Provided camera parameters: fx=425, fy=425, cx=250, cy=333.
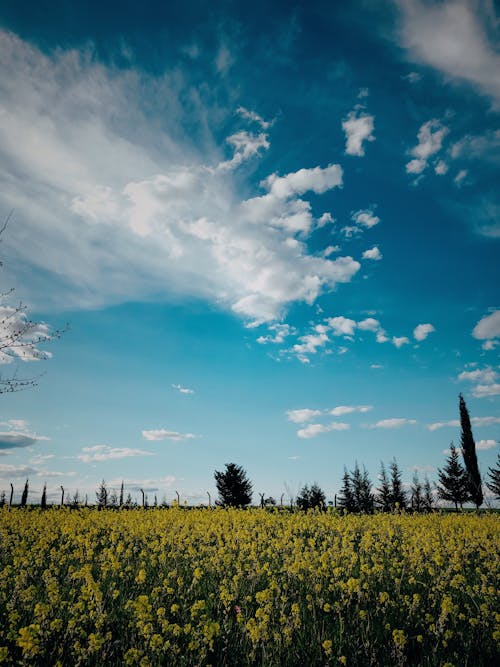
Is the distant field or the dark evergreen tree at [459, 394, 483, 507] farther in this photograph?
the dark evergreen tree at [459, 394, 483, 507]

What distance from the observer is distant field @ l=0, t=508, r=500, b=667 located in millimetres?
4934

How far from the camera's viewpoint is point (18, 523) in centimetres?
1502

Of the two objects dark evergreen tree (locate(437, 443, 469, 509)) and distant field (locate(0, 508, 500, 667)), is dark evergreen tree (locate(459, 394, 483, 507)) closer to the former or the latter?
dark evergreen tree (locate(437, 443, 469, 509))

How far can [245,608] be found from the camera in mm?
6609

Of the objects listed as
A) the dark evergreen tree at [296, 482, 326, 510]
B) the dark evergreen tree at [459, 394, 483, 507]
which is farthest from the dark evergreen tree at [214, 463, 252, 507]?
the dark evergreen tree at [459, 394, 483, 507]

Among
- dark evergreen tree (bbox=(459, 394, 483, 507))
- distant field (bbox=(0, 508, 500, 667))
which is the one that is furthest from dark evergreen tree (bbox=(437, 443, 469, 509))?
distant field (bbox=(0, 508, 500, 667))

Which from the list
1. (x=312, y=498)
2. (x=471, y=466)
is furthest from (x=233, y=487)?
(x=471, y=466)

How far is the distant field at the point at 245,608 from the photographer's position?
4.93 meters

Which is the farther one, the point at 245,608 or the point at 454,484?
the point at 454,484

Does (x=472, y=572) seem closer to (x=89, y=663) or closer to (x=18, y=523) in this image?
(x=89, y=663)

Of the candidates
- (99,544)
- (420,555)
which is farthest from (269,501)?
(420,555)

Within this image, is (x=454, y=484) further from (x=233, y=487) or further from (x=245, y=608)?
(x=245, y=608)

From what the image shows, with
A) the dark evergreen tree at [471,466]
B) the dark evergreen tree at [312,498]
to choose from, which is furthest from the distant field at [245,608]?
the dark evergreen tree at [471,466]

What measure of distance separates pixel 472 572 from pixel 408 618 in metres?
4.66
